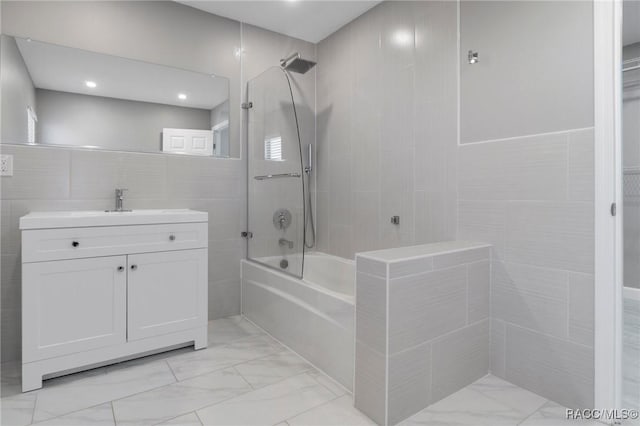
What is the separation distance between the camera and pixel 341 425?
58.7 inches

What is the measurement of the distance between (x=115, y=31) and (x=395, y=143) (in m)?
2.05

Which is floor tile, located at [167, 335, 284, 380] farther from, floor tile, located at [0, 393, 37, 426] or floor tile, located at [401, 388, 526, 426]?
floor tile, located at [401, 388, 526, 426]

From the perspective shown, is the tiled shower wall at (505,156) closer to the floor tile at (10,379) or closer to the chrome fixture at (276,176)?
the chrome fixture at (276,176)

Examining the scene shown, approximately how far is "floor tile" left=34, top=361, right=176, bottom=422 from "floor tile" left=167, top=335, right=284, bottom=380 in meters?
0.08

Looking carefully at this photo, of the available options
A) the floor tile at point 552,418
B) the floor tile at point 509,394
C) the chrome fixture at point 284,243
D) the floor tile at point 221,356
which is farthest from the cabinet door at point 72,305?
the floor tile at point 552,418

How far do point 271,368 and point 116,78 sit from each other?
84.5 inches

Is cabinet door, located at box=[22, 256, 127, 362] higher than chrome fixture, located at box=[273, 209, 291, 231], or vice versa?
chrome fixture, located at box=[273, 209, 291, 231]

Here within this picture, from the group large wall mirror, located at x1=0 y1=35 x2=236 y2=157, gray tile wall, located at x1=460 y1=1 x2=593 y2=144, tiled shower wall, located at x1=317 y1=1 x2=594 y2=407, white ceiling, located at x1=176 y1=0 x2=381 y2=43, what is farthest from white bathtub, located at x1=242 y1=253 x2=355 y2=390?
white ceiling, located at x1=176 y1=0 x2=381 y2=43

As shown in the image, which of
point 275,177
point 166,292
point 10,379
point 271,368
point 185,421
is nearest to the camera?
point 185,421

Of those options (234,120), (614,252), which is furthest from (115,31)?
(614,252)

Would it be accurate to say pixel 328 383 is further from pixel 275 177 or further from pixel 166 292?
pixel 275 177

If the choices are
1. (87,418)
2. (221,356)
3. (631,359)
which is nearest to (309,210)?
(221,356)

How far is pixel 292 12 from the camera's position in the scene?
2.72 m

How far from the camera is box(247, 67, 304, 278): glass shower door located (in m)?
2.43
